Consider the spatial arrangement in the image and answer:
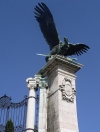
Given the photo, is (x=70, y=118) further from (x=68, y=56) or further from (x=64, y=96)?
(x=68, y=56)

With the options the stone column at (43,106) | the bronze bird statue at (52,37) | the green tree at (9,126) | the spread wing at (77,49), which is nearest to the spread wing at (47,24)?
the bronze bird statue at (52,37)

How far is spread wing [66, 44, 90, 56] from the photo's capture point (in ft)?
38.1

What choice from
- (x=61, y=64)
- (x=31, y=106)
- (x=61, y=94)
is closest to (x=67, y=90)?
(x=61, y=94)

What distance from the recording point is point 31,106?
1044cm

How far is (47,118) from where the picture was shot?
407 inches

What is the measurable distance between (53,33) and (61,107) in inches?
153

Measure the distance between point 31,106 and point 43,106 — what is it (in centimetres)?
51

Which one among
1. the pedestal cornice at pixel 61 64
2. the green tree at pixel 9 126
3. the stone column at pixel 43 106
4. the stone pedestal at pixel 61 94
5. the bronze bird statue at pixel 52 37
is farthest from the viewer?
the bronze bird statue at pixel 52 37

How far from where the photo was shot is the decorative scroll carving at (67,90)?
33.8ft

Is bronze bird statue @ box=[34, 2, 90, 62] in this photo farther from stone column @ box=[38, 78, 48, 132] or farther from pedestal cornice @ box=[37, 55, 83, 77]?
stone column @ box=[38, 78, 48, 132]

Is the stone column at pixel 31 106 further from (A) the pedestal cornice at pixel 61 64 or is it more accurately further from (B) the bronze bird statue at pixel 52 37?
(B) the bronze bird statue at pixel 52 37

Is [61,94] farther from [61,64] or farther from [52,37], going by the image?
[52,37]

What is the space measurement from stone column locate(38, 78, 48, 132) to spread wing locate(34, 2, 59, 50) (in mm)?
2082

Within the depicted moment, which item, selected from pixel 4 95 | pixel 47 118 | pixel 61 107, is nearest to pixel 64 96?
pixel 61 107
